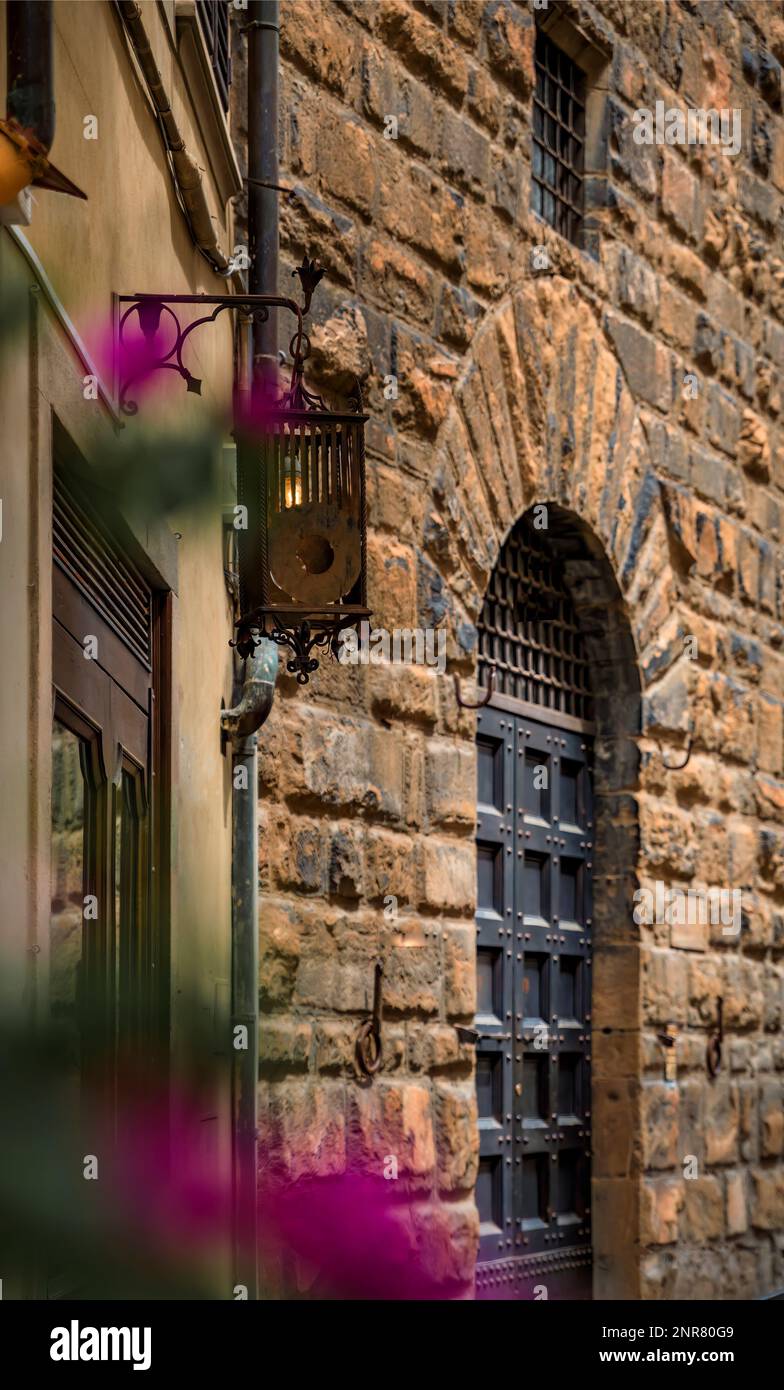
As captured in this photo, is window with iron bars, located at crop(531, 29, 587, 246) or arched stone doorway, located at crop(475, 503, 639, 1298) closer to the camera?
arched stone doorway, located at crop(475, 503, 639, 1298)

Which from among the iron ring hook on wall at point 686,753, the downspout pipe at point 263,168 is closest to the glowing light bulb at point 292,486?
the downspout pipe at point 263,168

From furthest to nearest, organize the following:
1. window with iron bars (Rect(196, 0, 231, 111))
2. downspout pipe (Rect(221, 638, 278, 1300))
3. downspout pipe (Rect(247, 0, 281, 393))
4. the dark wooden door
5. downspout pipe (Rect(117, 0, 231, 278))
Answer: the dark wooden door < downspout pipe (Rect(247, 0, 281, 393)) < downspout pipe (Rect(221, 638, 278, 1300)) < window with iron bars (Rect(196, 0, 231, 111)) < downspout pipe (Rect(117, 0, 231, 278))

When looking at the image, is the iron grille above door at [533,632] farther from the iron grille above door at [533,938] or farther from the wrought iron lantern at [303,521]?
the wrought iron lantern at [303,521]

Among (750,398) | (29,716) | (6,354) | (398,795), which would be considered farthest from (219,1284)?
(750,398)

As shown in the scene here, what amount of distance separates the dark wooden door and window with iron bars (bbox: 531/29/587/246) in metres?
1.96

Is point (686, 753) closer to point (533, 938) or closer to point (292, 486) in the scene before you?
point (533, 938)

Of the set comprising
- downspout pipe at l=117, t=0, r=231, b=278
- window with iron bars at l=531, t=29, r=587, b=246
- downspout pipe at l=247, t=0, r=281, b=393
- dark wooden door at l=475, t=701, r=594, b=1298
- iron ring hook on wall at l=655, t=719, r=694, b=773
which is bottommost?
dark wooden door at l=475, t=701, r=594, b=1298

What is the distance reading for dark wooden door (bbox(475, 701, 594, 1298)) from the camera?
7.21 m

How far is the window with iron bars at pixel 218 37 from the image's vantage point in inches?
201

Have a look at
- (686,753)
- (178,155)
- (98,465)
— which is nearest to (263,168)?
(178,155)

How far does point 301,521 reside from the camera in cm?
496

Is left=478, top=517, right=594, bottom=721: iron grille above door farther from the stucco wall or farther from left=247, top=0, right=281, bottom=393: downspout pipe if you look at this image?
the stucco wall

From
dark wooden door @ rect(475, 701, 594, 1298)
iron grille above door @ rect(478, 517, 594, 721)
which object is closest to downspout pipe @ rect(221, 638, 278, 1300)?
dark wooden door @ rect(475, 701, 594, 1298)

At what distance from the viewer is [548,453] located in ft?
24.5
